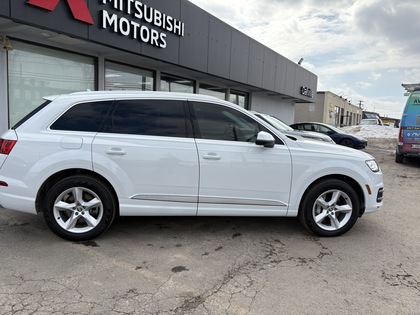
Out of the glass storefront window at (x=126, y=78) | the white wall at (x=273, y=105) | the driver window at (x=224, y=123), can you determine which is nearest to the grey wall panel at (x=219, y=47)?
the glass storefront window at (x=126, y=78)

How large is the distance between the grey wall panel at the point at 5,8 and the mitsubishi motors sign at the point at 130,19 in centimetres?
36

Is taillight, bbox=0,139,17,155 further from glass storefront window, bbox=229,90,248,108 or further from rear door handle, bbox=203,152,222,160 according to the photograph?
glass storefront window, bbox=229,90,248,108

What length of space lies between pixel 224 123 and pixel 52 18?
14.0 feet

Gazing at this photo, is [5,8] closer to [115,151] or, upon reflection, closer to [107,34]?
[107,34]

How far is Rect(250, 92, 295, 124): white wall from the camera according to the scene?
57.2 ft

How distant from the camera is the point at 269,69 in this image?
15.5m

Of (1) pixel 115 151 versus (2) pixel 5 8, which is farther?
(2) pixel 5 8

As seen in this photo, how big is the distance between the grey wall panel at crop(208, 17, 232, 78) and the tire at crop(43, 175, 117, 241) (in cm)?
779

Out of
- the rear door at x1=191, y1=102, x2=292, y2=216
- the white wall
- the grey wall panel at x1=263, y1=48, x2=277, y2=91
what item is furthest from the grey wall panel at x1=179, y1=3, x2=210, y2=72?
the white wall

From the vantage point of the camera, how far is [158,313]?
8.92ft

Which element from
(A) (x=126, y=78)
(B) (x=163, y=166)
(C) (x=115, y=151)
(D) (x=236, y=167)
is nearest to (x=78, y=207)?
(C) (x=115, y=151)

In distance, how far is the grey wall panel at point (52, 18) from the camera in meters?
5.78

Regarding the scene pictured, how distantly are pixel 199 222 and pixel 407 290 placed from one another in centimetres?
270

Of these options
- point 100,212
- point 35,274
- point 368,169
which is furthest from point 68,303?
point 368,169
